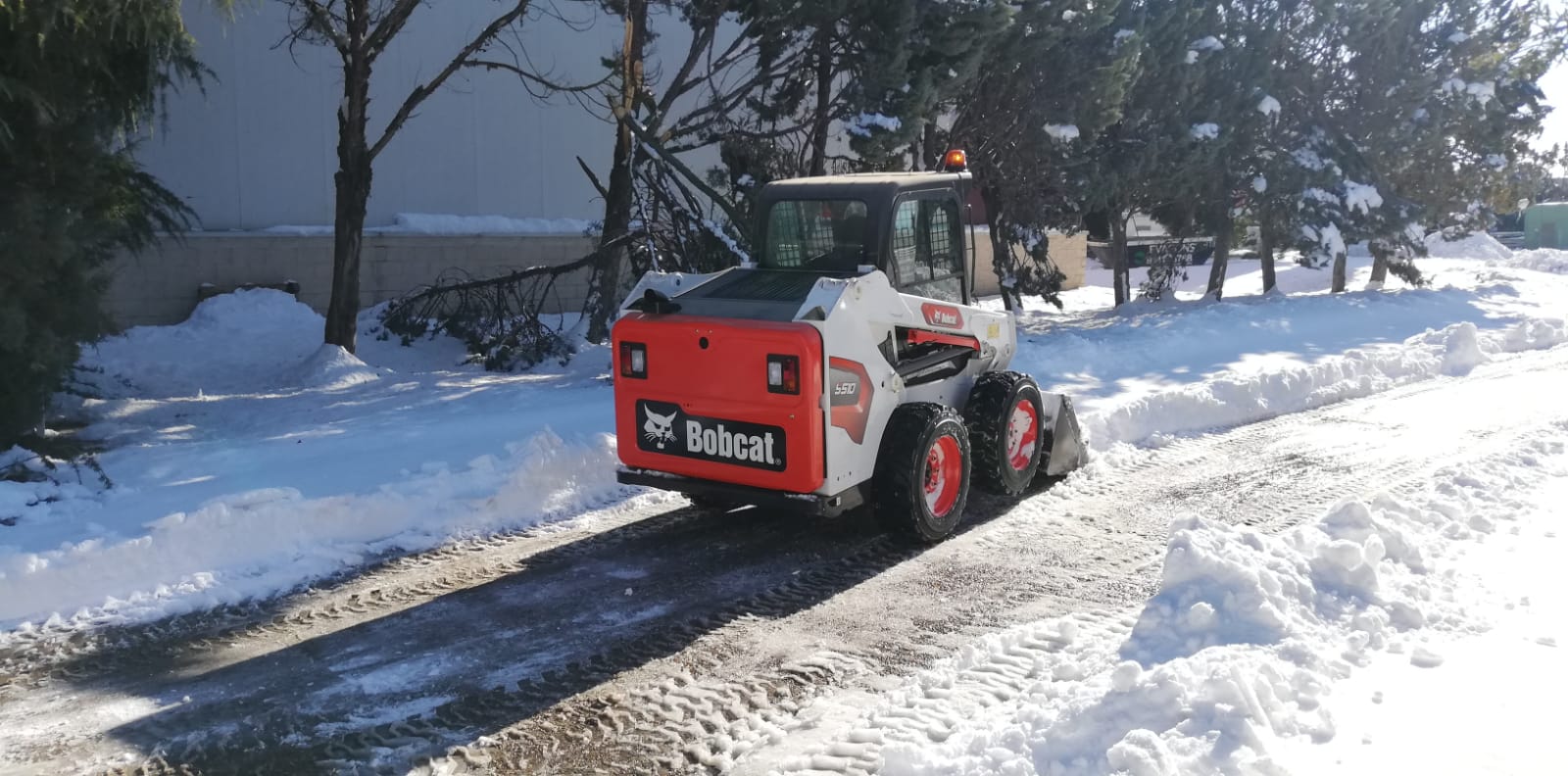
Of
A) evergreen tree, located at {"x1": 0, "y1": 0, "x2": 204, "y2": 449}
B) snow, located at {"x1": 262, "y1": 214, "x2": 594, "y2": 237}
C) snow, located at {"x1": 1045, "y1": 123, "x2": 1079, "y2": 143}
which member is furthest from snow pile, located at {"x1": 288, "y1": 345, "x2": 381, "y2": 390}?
snow, located at {"x1": 1045, "y1": 123, "x2": 1079, "y2": 143}

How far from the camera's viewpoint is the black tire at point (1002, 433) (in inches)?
315

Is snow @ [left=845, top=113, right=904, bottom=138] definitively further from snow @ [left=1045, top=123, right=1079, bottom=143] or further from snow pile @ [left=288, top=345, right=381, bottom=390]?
snow pile @ [left=288, top=345, right=381, bottom=390]

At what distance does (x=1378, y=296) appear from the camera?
21359 mm

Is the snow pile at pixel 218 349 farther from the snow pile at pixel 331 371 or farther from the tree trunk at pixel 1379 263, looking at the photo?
the tree trunk at pixel 1379 263

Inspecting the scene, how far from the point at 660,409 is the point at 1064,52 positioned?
11.3m

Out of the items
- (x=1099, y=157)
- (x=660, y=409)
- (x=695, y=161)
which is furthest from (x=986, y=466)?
(x=695, y=161)

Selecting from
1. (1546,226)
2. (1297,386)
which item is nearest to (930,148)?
(1297,386)

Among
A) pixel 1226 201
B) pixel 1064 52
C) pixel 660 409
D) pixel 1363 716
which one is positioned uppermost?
pixel 1064 52

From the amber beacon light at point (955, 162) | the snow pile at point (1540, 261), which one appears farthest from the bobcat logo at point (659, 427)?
the snow pile at point (1540, 261)

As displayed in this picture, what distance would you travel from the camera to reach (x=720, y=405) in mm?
6871

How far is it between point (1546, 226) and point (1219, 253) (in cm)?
3107

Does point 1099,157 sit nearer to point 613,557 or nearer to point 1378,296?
point 1378,296

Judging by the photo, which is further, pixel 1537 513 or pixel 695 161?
pixel 695 161

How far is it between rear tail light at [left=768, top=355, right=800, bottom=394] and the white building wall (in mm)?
12266
